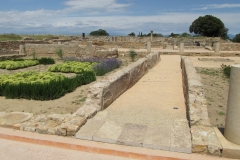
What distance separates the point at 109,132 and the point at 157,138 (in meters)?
0.83

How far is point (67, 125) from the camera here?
13.0 ft

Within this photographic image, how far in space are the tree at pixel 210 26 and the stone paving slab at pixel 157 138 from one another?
54580mm

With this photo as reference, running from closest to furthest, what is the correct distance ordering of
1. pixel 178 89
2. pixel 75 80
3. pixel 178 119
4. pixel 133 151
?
pixel 133 151
pixel 178 119
pixel 178 89
pixel 75 80

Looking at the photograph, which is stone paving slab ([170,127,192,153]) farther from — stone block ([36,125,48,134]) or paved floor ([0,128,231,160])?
stone block ([36,125,48,134])

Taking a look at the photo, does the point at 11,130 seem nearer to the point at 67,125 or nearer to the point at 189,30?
the point at 67,125

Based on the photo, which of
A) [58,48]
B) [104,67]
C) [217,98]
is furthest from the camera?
[58,48]

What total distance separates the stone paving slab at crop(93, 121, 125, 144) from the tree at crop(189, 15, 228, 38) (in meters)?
54.7

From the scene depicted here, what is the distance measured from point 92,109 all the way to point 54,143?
4.37 ft

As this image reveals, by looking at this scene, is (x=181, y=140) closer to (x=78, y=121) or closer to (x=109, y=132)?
(x=109, y=132)

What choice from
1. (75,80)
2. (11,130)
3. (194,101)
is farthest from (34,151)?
(75,80)

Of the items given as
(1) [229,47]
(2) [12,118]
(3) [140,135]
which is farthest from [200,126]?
(1) [229,47]

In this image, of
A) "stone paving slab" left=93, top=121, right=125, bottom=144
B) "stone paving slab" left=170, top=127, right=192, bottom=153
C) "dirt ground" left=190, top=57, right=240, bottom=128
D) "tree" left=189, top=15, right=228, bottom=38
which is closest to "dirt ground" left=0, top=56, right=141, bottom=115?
"stone paving slab" left=93, top=121, right=125, bottom=144

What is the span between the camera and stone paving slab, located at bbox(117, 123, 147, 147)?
3525mm

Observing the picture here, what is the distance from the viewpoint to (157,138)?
3596mm
